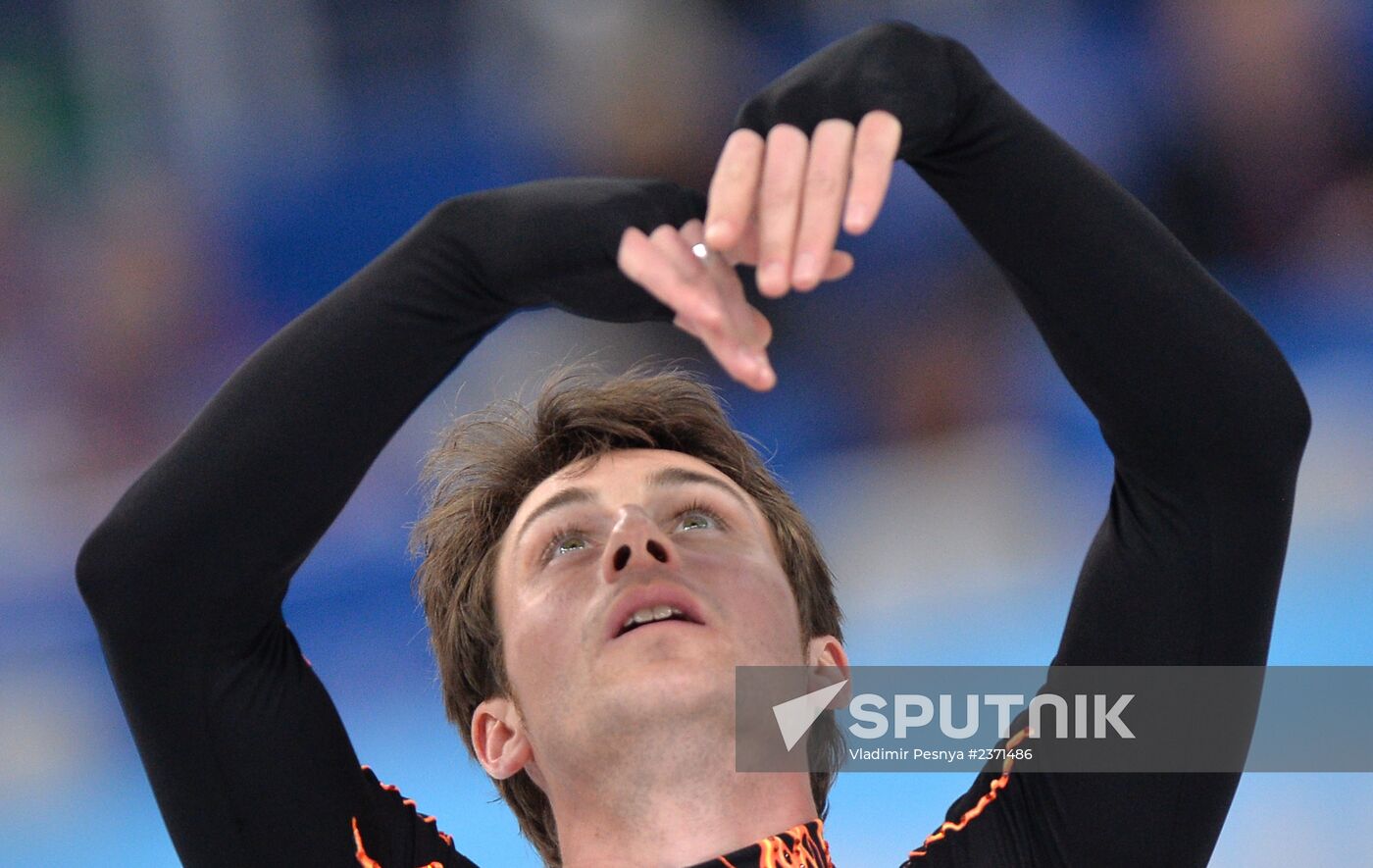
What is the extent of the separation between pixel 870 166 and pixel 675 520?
770 mm

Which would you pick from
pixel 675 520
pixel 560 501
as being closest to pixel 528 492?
pixel 560 501

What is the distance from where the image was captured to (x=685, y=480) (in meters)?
2.06

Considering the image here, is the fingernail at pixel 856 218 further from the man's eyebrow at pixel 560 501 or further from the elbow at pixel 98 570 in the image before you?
the elbow at pixel 98 570

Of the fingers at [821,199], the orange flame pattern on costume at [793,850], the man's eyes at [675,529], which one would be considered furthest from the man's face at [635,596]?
the fingers at [821,199]

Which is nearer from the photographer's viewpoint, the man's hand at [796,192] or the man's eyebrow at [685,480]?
the man's hand at [796,192]

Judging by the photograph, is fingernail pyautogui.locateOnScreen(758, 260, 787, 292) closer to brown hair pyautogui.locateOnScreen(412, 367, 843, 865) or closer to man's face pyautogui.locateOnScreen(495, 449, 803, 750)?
man's face pyautogui.locateOnScreen(495, 449, 803, 750)

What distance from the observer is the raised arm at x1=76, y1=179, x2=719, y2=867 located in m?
1.53

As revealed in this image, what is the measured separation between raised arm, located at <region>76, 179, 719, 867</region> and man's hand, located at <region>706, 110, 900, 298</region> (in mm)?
113

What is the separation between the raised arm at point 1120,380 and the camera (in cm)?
151

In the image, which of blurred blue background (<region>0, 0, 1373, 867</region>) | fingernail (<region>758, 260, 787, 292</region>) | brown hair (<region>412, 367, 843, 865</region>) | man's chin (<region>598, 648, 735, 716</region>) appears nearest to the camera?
fingernail (<region>758, 260, 787, 292</region>)

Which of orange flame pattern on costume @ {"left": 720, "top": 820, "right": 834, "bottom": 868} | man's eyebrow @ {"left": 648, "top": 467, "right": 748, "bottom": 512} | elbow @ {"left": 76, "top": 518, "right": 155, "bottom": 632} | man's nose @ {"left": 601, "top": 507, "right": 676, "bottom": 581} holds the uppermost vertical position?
man's eyebrow @ {"left": 648, "top": 467, "right": 748, "bottom": 512}

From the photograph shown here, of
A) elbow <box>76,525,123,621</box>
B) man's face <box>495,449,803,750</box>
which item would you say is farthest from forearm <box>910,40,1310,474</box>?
elbow <box>76,525,123,621</box>

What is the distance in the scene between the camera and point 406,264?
1.59 meters

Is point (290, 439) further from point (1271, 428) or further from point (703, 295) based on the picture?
point (1271, 428)
